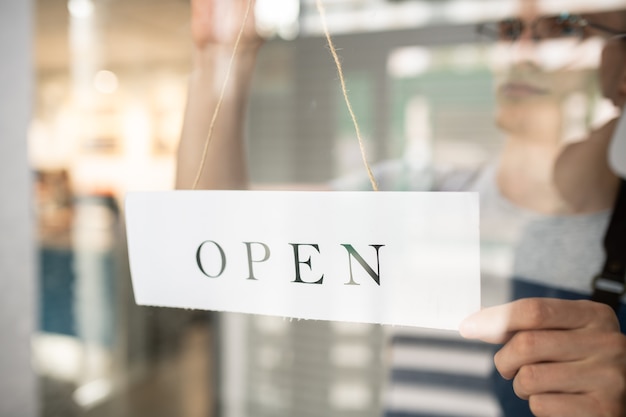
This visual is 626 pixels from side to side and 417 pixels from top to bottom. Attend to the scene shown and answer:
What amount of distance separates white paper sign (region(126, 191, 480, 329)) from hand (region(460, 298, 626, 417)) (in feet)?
0.27

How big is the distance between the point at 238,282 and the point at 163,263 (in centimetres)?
10

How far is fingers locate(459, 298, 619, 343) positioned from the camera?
1.64ft

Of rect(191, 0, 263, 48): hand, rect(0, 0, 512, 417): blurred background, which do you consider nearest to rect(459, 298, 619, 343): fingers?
rect(191, 0, 263, 48): hand

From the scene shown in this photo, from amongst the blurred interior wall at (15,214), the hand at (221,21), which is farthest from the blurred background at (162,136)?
the hand at (221,21)

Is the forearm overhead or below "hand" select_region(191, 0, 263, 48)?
below

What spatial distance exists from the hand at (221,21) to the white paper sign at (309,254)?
273mm

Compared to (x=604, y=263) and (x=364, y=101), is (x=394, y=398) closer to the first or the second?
(x=604, y=263)

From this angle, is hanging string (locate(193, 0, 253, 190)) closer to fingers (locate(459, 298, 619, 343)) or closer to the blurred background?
fingers (locate(459, 298, 619, 343))

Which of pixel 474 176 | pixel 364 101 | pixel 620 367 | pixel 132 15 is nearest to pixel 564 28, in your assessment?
pixel 474 176

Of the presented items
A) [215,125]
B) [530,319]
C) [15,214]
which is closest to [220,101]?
Answer: [215,125]

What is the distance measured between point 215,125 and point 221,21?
15cm

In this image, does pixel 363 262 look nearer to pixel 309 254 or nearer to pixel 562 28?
pixel 309 254

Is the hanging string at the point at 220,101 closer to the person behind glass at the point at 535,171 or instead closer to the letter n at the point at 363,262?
the person behind glass at the point at 535,171

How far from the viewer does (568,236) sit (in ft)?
2.55
